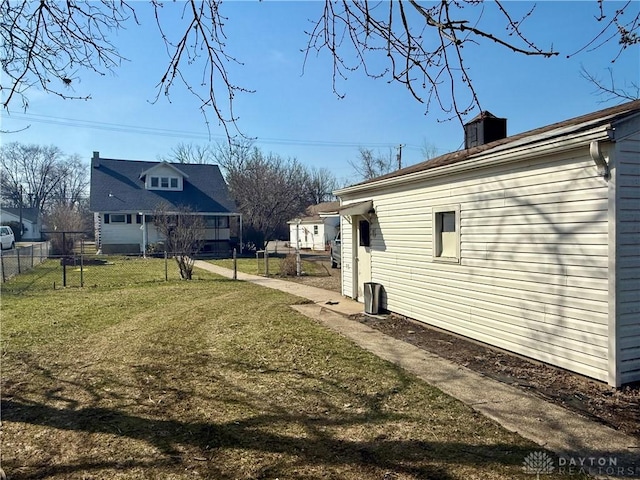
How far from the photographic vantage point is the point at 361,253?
A: 11.0 m

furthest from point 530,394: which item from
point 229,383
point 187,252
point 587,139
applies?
point 187,252

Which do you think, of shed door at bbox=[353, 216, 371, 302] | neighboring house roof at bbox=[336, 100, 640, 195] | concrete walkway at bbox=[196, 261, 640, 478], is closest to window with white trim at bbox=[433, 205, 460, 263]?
neighboring house roof at bbox=[336, 100, 640, 195]

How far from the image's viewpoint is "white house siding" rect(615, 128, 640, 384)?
470cm

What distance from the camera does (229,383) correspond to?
5016mm

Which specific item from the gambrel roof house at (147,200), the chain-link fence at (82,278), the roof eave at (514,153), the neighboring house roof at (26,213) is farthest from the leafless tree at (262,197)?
the neighboring house roof at (26,213)

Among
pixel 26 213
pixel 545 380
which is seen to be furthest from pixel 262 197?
pixel 26 213

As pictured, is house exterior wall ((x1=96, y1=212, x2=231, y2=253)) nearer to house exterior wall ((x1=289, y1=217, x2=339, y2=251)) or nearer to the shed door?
house exterior wall ((x1=289, y1=217, x2=339, y2=251))

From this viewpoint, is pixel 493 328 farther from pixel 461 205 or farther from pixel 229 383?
pixel 229 383

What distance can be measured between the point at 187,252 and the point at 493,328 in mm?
12463

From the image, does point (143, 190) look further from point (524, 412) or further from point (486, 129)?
point (524, 412)

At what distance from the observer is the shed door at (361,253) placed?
10.7 metres

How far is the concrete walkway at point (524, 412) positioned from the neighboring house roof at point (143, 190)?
26158mm

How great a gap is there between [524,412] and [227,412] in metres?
2.91

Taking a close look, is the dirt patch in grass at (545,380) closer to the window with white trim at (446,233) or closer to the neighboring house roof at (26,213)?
the window with white trim at (446,233)
